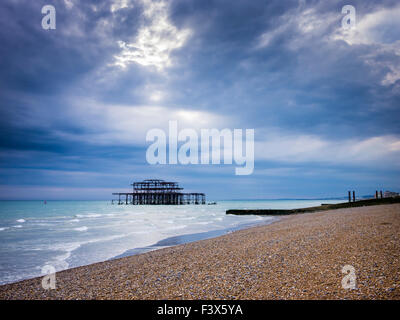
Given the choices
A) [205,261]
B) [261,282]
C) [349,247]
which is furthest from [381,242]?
[205,261]

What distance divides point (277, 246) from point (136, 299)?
4774mm

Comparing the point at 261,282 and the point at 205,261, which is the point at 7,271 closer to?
the point at 205,261

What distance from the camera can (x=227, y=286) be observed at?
4645 mm

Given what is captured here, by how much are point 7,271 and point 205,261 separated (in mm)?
6693

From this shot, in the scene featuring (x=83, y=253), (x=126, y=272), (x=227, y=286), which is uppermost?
(x=227, y=286)

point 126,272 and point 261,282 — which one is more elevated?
point 261,282
